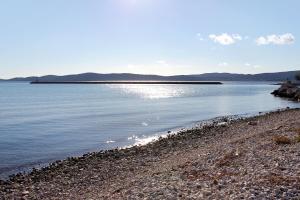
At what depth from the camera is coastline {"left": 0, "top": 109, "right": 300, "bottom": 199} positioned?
12500 millimetres

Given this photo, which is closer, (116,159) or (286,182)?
(286,182)

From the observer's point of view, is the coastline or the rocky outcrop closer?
the coastline

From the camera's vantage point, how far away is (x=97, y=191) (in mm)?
16766

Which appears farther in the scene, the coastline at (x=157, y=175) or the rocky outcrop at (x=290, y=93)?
the rocky outcrop at (x=290, y=93)

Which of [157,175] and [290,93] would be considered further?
[290,93]

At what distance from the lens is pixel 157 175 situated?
54.0 feet

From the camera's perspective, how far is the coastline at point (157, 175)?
12.5 m

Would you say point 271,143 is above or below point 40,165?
above

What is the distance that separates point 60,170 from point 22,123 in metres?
26.1

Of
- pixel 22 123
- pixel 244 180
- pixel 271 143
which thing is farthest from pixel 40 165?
pixel 22 123

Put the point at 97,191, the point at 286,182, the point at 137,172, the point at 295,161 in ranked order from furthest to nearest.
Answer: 1. the point at 137,172
2. the point at 97,191
3. the point at 295,161
4. the point at 286,182

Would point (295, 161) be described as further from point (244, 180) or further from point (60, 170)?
point (60, 170)

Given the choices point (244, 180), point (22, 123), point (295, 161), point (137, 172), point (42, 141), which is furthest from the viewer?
point (22, 123)

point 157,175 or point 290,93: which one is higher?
point 157,175
